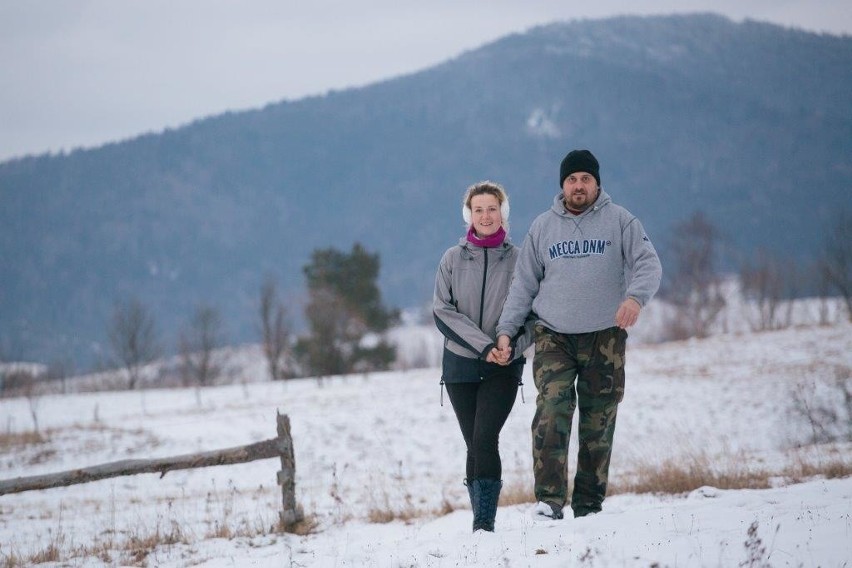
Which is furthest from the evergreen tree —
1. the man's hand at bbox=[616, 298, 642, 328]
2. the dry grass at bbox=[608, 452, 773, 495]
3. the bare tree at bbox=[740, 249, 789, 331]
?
the man's hand at bbox=[616, 298, 642, 328]

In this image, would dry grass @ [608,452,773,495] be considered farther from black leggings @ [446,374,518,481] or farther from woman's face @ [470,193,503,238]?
woman's face @ [470,193,503,238]

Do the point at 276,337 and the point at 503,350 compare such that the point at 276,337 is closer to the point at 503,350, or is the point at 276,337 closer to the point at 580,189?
the point at 580,189

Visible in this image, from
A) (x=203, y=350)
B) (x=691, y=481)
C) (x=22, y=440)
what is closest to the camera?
(x=691, y=481)

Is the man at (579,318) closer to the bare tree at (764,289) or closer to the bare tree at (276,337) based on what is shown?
the bare tree at (276,337)

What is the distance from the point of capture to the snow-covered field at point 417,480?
4.79m

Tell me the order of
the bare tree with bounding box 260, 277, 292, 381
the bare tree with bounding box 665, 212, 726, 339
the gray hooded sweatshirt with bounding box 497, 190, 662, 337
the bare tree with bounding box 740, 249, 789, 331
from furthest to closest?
the bare tree with bounding box 665, 212, 726, 339 < the bare tree with bounding box 740, 249, 789, 331 < the bare tree with bounding box 260, 277, 292, 381 < the gray hooded sweatshirt with bounding box 497, 190, 662, 337

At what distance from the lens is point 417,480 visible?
13.8m

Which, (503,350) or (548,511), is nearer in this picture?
(503,350)

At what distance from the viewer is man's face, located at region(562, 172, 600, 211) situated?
5848 mm

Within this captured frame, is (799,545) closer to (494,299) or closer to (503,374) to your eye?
(503,374)

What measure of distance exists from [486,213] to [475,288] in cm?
56

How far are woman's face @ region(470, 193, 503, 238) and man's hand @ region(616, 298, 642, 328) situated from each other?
1100 mm

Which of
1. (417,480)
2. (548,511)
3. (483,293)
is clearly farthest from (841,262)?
(548,511)

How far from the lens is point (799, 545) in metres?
4.18
